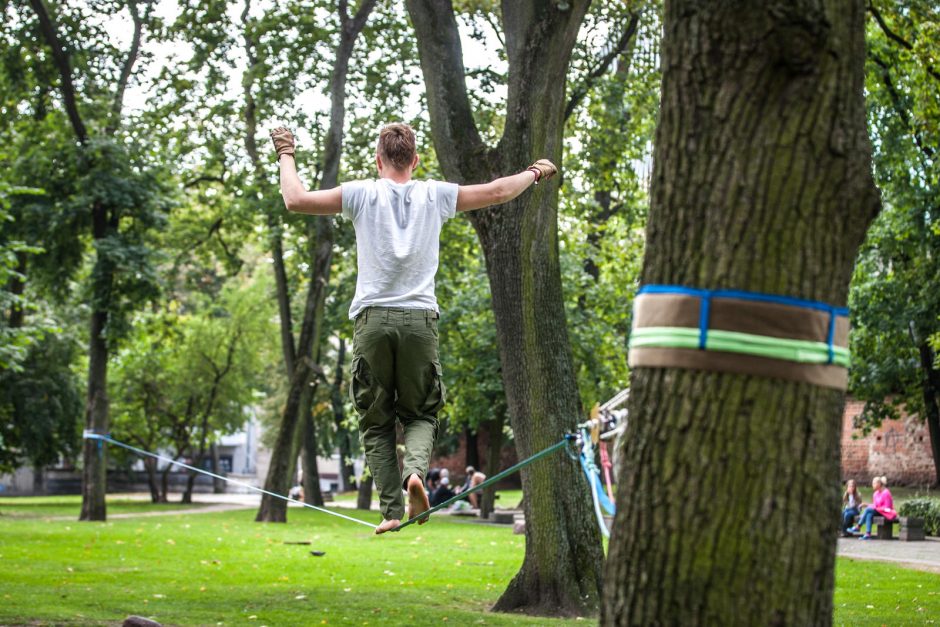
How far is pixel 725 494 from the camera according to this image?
11.6ft

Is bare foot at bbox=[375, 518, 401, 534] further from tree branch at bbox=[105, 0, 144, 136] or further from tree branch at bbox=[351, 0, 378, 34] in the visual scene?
tree branch at bbox=[105, 0, 144, 136]

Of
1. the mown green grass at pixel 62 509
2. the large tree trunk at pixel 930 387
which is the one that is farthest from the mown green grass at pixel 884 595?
the mown green grass at pixel 62 509

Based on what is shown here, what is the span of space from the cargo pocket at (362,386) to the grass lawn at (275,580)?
14.8ft

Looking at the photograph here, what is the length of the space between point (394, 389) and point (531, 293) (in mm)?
4854

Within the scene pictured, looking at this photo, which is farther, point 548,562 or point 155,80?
point 155,80

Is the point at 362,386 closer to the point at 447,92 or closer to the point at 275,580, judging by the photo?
the point at 447,92

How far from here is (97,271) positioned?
24594mm

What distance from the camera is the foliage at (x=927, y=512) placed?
26156mm

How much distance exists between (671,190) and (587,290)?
2738 centimetres

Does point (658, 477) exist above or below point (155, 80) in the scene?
below

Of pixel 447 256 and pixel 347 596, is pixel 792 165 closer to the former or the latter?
pixel 347 596

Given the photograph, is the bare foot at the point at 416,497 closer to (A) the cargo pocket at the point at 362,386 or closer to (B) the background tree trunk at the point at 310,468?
(A) the cargo pocket at the point at 362,386

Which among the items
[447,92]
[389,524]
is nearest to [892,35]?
[447,92]

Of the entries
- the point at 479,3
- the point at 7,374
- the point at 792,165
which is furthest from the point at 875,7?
the point at 7,374
